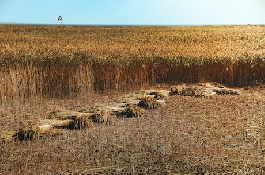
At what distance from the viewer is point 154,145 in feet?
21.7

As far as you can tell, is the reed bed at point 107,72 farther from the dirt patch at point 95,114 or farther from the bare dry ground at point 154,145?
the bare dry ground at point 154,145

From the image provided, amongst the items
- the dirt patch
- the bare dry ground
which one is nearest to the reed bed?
the dirt patch

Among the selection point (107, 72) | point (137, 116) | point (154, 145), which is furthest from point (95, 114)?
point (107, 72)

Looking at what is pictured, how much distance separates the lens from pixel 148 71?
12969 millimetres

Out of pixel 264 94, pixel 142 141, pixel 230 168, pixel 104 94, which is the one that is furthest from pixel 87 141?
pixel 264 94

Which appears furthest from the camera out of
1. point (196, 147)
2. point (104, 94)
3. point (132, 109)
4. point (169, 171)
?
point (104, 94)

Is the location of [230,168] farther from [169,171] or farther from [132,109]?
[132,109]

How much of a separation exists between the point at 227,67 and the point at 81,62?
5509 mm

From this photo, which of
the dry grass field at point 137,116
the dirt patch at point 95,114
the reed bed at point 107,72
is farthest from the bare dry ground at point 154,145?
the reed bed at point 107,72

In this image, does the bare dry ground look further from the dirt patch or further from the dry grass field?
the dirt patch

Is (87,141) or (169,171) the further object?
(87,141)

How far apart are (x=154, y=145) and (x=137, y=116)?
2131mm

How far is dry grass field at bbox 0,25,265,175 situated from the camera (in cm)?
585

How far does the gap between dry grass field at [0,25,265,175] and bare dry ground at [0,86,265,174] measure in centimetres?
2
